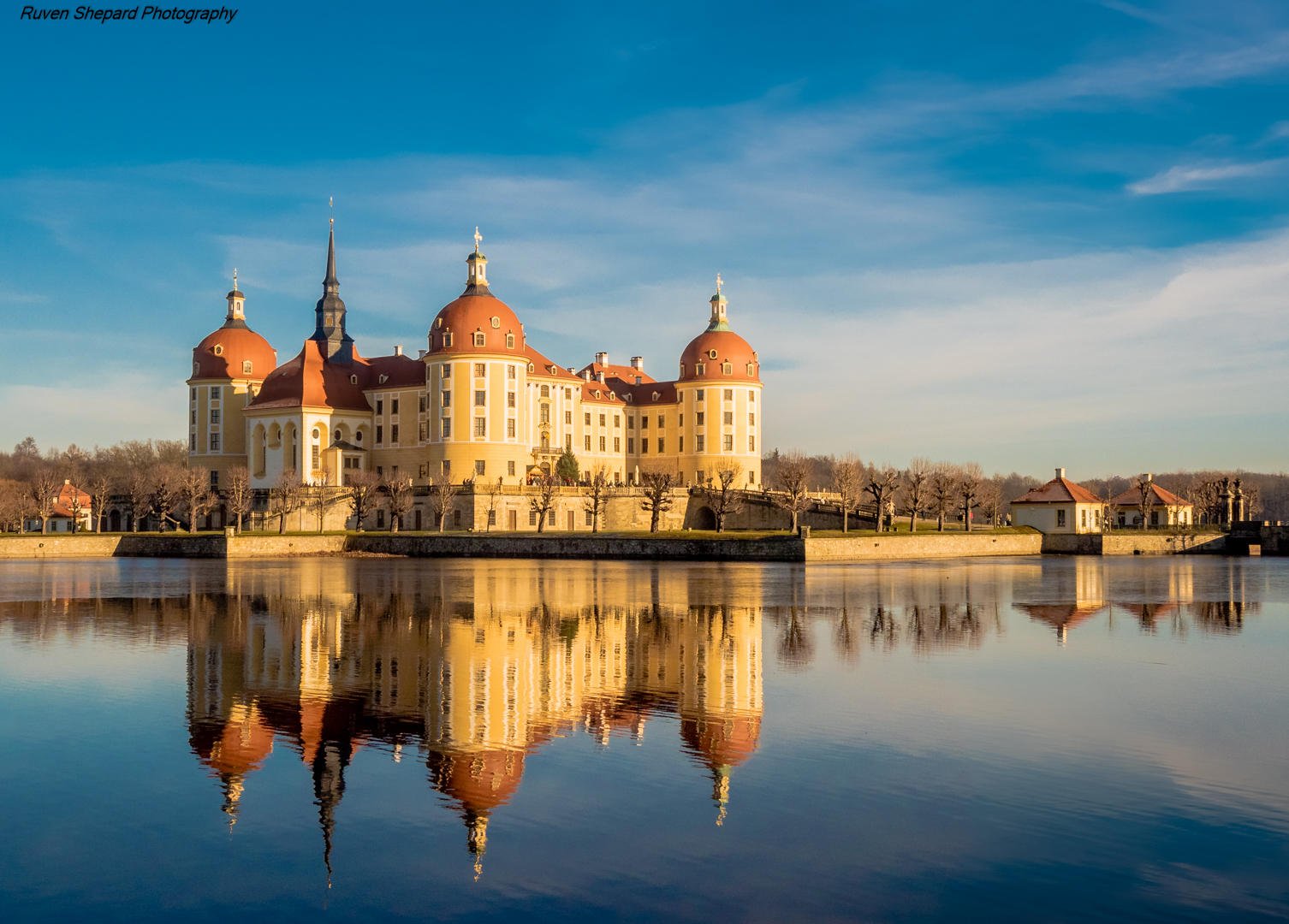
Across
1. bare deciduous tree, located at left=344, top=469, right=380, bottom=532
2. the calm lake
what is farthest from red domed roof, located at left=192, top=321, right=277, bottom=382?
the calm lake

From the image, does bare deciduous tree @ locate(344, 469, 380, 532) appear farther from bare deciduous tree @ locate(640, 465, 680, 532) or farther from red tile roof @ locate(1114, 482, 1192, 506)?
red tile roof @ locate(1114, 482, 1192, 506)

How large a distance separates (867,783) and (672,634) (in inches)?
541

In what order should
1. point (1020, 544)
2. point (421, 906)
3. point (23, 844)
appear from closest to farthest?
1. point (421, 906)
2. point (23, 844)
3. point (1020, 544)

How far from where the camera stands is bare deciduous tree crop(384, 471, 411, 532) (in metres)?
83.1

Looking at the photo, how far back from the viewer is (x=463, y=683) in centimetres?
1995

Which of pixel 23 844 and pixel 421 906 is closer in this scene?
pixel 421 906

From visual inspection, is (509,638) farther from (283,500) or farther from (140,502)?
(140,502)

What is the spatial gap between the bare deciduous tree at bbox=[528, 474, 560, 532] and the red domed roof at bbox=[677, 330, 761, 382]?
22.4 meters

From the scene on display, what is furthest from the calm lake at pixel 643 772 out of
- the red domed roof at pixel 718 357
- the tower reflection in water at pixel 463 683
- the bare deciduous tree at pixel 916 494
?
the red domed roof at pixel 718 357

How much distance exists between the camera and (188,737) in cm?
1568

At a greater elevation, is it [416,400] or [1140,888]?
[416,400]

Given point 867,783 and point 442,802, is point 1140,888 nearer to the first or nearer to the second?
point 867,783

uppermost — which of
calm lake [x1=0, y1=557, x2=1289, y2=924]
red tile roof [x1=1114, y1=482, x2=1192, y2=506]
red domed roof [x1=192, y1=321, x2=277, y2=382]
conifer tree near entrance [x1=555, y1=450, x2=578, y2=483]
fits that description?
red domed roof [x1=192, y1=321, x2=277, y2=382]

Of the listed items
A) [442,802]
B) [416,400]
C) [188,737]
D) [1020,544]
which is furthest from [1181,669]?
[416,400]
